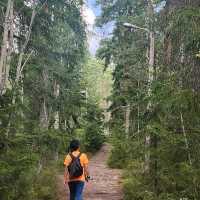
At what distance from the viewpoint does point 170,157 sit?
10.8 m

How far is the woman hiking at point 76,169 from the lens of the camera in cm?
1037

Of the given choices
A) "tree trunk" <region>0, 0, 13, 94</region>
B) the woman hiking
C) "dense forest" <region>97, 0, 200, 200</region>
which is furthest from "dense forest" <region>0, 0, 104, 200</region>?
"dense forest" <region>97, 0, 200, 200</region>

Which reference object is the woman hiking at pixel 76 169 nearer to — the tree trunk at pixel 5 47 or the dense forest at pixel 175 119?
the dense forest at pixel 175 119

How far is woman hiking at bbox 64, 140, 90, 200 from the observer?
10367mm

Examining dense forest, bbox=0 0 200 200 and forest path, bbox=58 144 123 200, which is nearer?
dense forest, bbox=0 0 200 200

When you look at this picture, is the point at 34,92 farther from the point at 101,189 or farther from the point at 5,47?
the point at 5,47

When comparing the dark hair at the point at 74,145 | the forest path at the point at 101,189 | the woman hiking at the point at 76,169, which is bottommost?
the forest path at the point at 101,189

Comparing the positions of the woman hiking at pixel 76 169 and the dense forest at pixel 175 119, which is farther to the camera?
the woman hiking at pixel 76 169

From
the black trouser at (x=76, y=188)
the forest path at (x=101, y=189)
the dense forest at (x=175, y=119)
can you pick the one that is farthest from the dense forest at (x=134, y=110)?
the black trouser at (x=76, y=188)

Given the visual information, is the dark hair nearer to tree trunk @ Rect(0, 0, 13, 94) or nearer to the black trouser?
the black trouser

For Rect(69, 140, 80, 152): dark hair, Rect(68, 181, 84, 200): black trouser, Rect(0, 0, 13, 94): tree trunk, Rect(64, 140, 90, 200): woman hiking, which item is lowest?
Rect(68, 181, 84, 200): black trouser

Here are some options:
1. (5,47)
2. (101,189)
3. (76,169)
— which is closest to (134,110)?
(101,189)

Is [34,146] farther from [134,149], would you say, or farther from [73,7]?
[73,7]

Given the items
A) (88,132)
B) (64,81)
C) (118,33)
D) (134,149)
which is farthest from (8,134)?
(88,132)
